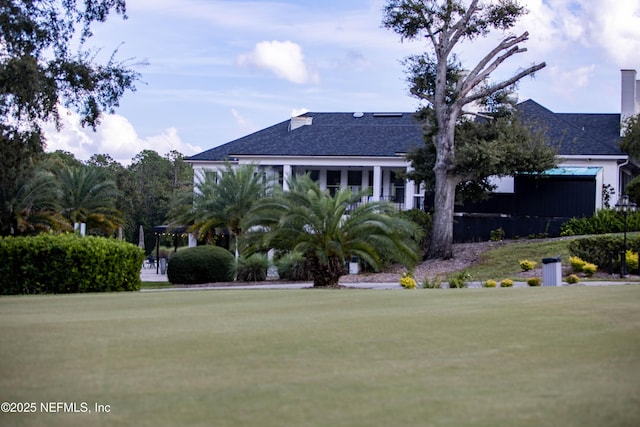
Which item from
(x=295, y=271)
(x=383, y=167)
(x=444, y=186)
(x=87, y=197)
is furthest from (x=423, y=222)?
(x=87, y=197)

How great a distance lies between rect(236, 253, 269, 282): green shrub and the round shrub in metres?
0.46

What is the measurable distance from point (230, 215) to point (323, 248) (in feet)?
53.1

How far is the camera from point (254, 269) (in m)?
33.0

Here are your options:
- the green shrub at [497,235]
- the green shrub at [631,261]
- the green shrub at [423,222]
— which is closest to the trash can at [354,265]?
the green shrub at [423,222]

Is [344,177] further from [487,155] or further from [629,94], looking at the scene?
[629,94]

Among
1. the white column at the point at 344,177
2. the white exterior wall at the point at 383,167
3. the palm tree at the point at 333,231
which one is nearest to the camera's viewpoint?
the palm tree at the point at 333,231

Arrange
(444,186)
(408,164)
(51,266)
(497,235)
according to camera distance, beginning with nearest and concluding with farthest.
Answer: (51,266), (444,186), (497,235), (408,164)

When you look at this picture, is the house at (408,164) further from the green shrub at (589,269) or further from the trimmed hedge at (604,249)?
the green shrub at (589,269)

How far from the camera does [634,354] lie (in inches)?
310

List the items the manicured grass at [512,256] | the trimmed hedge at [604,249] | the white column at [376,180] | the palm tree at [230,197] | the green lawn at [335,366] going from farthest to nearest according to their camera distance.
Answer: the white column at [376,180]
the palm tree at [230,197]
the manicured grass at [512,256]
the trimmed hedge at [604,249]
the green lawn at [335,366]

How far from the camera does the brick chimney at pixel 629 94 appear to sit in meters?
44.3

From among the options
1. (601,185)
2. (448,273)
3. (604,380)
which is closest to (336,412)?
(604,380)

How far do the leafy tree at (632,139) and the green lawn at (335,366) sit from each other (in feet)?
99.4

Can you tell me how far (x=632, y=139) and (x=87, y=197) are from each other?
29.1 meters
